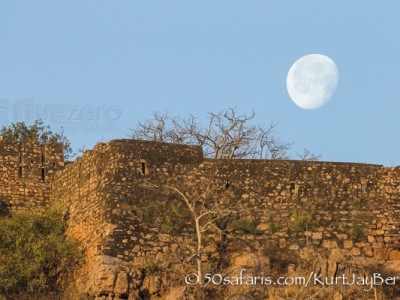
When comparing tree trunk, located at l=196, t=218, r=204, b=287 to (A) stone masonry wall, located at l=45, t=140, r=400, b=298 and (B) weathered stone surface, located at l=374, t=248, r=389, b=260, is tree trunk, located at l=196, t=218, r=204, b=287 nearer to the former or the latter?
(A) stone masonry wall, located at l=45, t=140, r=400, b=298

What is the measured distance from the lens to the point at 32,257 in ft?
131

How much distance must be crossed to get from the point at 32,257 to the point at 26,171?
455 cm

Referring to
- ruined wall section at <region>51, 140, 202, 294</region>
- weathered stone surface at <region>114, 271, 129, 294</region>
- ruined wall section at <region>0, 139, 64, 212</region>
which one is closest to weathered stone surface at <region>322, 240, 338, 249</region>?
ruined wall section at <region>51, 140, 202, 294</region>

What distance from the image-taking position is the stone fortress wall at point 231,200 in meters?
39.7

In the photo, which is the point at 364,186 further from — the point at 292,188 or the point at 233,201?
the point at 233,201

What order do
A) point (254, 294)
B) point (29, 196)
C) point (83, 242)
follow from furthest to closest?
point (29, 196), point (83, 242), point (254, 294)

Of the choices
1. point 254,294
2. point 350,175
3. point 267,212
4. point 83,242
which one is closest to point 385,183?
point 350,175

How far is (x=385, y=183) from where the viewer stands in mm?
41906

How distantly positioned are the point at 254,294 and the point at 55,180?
886cm

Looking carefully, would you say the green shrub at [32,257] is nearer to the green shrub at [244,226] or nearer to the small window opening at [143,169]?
the small window opening at [143,169]

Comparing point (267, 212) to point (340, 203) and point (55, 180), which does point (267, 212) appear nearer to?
point (340, 203)

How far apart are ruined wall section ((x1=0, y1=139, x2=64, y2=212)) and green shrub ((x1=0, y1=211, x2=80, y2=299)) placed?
5.36 ft

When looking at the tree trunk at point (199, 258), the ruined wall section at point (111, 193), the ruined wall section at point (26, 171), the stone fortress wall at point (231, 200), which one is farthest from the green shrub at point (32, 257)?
the tree trunk at point (199, 258)

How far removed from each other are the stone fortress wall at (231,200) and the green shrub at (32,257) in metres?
0.72
